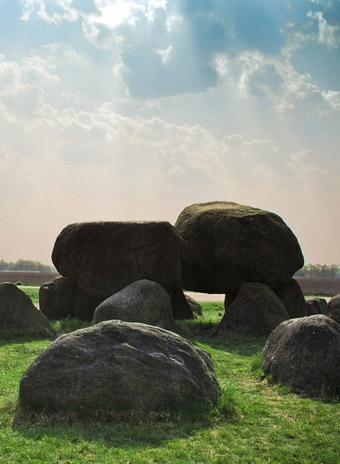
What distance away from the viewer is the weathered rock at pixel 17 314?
52.4 feet

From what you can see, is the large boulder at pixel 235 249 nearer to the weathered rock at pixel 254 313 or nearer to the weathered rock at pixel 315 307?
the weathered rock at pixel 254 313

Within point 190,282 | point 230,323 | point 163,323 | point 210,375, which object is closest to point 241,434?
point 210,375

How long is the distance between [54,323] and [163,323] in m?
4.61

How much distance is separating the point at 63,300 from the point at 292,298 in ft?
28.2

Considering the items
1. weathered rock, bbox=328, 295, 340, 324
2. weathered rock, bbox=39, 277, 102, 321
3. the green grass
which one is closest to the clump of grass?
the green grass

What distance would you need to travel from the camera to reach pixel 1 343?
14.9 m

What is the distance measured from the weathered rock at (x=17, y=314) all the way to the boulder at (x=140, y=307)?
191 cm

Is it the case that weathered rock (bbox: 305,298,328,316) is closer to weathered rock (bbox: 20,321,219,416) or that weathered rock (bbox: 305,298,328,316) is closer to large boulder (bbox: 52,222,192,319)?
large boulder (bbox: 52,222,192,319)

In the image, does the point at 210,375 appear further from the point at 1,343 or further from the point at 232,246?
the point at 232,246

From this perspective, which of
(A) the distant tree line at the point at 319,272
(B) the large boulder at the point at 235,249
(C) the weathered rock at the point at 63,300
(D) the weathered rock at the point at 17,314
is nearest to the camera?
(D) the weathered rock at the point at 17,314

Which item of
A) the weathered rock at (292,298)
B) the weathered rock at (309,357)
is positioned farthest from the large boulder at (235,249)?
the weathered rock at (309,357)

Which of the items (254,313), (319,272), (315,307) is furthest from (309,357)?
(319,272)

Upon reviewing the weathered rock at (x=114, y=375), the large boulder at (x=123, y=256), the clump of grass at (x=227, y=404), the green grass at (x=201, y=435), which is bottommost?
the green grass at (x=201, y=435)

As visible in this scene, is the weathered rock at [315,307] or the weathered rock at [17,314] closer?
the weathered rock at [17,314]
